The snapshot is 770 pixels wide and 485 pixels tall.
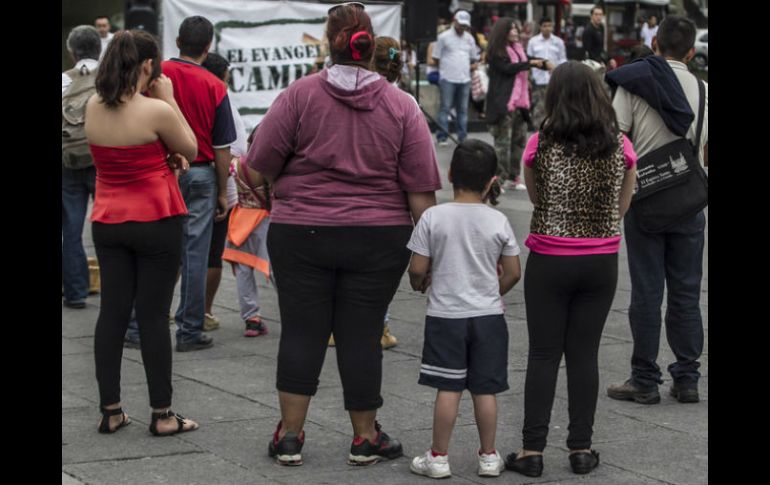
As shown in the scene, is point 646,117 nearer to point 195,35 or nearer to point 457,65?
point 195,35

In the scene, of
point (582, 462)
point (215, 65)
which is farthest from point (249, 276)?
point (582, 462)

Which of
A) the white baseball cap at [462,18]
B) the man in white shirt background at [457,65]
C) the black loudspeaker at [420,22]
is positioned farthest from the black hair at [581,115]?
the white baseball cap at [462,18]

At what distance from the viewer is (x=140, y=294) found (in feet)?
18.7

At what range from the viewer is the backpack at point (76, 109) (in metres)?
8.06

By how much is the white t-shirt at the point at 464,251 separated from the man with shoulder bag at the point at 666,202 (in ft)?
4.48

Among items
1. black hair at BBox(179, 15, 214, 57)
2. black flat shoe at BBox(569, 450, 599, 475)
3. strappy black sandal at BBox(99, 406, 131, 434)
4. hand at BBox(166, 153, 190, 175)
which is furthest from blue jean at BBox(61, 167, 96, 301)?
black flat shoe at BBox(569, 450, 599, 475)

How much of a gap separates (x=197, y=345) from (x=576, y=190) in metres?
3.21

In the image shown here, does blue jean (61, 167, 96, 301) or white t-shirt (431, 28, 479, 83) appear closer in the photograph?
blue jean (61, 167, 96, 301)

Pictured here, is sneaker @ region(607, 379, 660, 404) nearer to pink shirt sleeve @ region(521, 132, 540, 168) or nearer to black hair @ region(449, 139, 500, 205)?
pink shirt sleeve @ region(521, 132, 540, 168)

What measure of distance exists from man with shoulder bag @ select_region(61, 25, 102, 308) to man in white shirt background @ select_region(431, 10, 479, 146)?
9.90m

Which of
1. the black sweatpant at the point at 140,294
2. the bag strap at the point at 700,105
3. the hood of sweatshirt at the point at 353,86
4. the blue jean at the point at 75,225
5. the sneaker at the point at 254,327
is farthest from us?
the blue jean at the point at 75,225

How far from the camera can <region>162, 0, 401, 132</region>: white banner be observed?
1058 centimetres

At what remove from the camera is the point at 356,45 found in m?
5.05

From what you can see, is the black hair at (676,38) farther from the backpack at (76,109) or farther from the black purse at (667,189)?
the backpack at (76,109)
